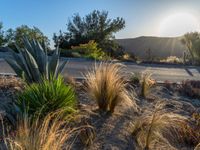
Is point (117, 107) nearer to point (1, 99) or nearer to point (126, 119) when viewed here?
point (126, 119)

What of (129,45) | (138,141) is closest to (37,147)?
(138,141)

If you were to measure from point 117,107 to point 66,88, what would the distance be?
1375 mm

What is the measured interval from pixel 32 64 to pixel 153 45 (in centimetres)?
5936

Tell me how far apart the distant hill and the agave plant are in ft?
178

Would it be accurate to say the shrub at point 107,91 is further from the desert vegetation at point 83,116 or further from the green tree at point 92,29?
the green tree at point 92,29

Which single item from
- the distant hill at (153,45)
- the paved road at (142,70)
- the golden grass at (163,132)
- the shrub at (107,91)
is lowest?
the distant hill at (153,45)

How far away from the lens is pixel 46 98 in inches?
318

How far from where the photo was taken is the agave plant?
9359 millimetres

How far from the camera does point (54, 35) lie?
47.8 meters

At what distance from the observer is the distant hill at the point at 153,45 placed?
212 feet

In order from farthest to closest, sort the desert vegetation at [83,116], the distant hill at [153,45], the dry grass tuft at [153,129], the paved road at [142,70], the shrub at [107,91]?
the distant hill at [153,45], the paved road at [142,70], the shrub at [107,91], the dry grass tuft at [153,129], the desert vegetation at [83,116]

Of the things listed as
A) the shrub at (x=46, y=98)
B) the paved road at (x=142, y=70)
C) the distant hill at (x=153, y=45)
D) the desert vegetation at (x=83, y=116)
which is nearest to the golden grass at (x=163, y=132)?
the desert vegetation at (x=83, y=116)

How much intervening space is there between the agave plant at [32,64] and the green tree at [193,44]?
2332 centimetres

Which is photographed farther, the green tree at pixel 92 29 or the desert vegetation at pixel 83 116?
the green tree at pixel 92 29
